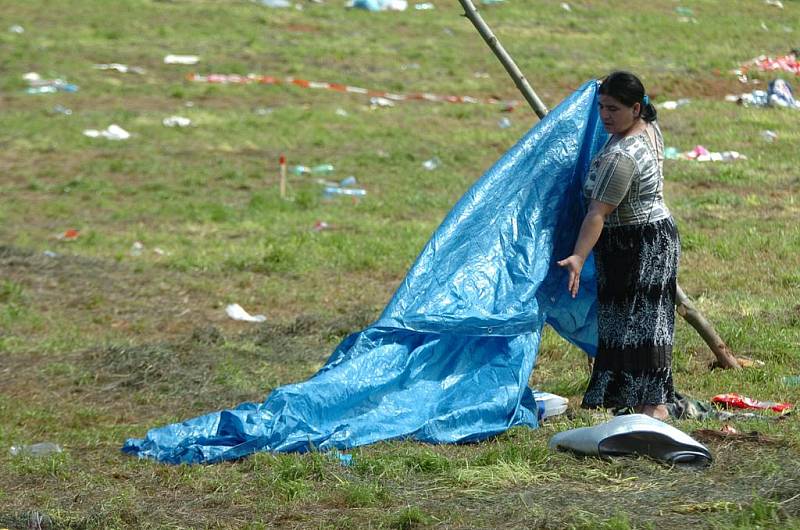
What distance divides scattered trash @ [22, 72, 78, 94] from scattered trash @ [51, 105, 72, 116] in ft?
3.49

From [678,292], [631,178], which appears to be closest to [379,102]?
[678,292]

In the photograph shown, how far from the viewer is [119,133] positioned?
15.8m

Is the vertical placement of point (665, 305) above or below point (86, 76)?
above

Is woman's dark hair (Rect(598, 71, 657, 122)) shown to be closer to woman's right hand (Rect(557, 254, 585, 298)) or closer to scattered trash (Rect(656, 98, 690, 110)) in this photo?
woman's right hand (Rect(557, 254, 585, 298))

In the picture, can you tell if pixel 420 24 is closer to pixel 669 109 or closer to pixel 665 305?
pixel 669 109

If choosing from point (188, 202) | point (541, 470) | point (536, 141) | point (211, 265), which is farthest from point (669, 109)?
point (541, 470)

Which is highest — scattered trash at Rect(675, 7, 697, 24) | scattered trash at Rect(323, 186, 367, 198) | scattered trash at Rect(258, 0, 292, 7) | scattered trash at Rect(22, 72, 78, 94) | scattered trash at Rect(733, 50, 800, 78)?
scattered trash at Rect(323, 186, 367, 198)

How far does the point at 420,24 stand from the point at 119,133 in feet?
34.1

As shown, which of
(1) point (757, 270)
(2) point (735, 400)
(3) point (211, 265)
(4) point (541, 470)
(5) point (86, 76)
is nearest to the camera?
(4) point (541, 470)

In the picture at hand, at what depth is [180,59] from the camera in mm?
20844

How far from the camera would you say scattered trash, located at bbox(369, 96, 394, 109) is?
17983 millimetres

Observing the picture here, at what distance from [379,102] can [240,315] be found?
9388 millimetres

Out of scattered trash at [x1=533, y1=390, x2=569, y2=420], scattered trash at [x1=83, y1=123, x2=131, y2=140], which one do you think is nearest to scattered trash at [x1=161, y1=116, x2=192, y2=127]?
scattered trash at [x1=83, y1=123, x2=131, y2=140]

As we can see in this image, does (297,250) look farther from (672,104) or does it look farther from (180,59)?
(180,59)
